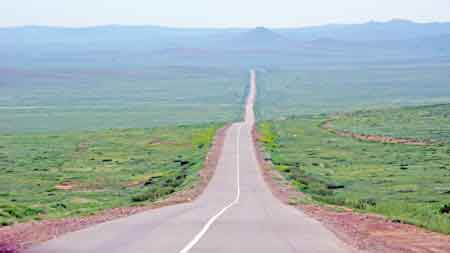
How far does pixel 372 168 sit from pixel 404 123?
40534 millimetres

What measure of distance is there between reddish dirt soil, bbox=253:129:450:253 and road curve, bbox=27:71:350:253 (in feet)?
1.33

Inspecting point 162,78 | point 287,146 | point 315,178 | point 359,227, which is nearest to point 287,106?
point 162,78

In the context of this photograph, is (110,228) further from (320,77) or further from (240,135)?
(320,77)

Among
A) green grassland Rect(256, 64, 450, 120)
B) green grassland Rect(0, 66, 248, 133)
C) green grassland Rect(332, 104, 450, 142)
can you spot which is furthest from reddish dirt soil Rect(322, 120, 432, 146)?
green grassland Rect(256, 64, 450, 120)

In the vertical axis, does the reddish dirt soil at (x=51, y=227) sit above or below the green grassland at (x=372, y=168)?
above

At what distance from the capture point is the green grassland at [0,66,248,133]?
114m

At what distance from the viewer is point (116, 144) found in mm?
72938

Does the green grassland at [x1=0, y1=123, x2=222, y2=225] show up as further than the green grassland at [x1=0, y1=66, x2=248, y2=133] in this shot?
No

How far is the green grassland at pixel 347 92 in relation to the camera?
13700 cm

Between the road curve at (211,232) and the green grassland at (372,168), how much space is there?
326 cm

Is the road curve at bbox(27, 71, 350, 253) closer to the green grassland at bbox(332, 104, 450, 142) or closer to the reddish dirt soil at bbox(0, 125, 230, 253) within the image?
the reddish dirt soil at bbox(0, 125, 230, 253)

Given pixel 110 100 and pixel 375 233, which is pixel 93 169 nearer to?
pixel 375 233

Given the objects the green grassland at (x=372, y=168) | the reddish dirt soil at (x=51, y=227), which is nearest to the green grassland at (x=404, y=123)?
the green grassland at (x=372, y=168)

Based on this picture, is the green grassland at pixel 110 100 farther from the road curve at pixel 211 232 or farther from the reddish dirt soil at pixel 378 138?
the road curve at pixel 211 232
